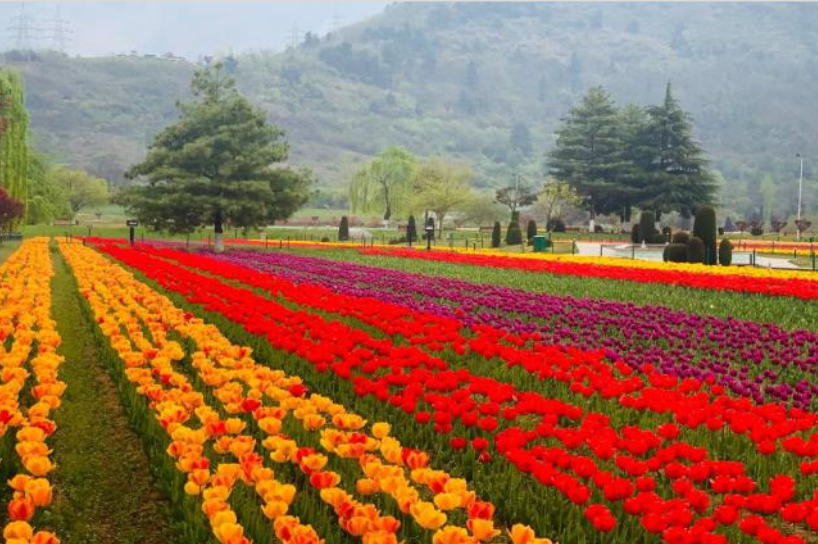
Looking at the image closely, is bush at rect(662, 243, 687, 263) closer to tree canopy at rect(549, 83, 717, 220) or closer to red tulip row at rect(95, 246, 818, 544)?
red tulip row at rect(95, 246, 818, 544)

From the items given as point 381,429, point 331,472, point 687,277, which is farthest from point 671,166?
point 331,472

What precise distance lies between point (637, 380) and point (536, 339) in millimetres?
2806

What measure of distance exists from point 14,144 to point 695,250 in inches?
1420

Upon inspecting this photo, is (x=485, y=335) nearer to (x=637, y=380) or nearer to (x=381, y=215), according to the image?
(x=637, y=380)

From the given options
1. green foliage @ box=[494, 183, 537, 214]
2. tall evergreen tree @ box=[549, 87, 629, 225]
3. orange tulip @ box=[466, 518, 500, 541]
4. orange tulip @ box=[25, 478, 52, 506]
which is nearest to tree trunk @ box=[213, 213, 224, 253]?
orange tulip @ box=[25, 478, 52, 506]

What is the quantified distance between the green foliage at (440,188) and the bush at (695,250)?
33.9 metres

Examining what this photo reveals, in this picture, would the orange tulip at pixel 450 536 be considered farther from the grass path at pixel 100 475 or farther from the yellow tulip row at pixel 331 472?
the grass path at pixel 100 475

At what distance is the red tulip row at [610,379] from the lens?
4828 mm

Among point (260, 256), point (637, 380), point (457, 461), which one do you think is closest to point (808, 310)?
point (637, 380)

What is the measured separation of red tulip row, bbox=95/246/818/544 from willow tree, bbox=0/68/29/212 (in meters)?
38.5

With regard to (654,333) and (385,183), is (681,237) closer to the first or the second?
(654,333)

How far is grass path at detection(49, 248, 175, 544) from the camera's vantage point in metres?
4.20

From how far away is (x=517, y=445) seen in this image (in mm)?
4277

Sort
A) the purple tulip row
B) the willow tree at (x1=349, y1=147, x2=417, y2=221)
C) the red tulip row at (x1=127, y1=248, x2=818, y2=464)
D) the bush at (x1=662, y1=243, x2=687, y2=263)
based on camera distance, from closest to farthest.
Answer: the red tulip row at (x1=127, y1=248, x2=818, y2=464)
the purple tulip row
the bush at (x1=662, y1=243, x2=687, y2=263)
the willow tree at (x1=349, y1=147, x2=417, y2=221)
